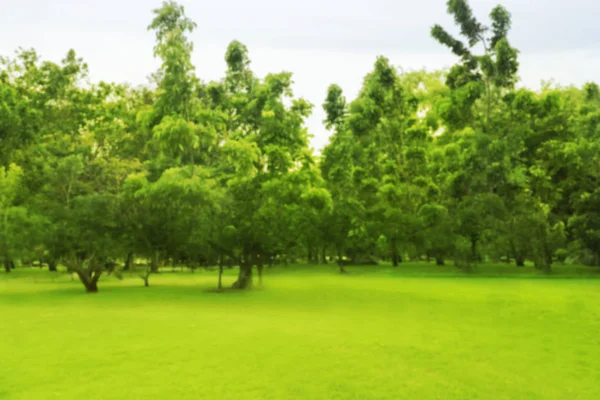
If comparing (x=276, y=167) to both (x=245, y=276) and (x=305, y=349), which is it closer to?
(x=245, y=276)

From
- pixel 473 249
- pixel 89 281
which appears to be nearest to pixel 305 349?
pixel 89 281

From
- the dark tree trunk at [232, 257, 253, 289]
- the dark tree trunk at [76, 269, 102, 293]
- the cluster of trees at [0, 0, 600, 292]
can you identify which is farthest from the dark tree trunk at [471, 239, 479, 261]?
the dark tree trunk at [76, 269, 102, 293]

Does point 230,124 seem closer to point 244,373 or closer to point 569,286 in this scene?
point 569,286

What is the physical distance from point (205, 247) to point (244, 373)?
21443mm

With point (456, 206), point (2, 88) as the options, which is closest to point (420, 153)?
point (456, 206)

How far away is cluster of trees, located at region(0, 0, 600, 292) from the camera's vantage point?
2850 cm

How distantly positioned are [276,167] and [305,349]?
18365 millimetres

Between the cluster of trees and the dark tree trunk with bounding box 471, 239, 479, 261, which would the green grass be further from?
the dark tree trunk with bounding box 471, 239, 479, 261

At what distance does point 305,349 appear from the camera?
38.1 feet

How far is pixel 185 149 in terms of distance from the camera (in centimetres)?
2977

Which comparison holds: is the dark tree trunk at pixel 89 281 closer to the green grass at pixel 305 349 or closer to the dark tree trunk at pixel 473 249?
the green grass at pixel 305 349

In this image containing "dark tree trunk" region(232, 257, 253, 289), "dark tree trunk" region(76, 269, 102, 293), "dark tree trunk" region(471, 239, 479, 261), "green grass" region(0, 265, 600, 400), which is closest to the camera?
"green grass" region(0, 265, 600, 400)

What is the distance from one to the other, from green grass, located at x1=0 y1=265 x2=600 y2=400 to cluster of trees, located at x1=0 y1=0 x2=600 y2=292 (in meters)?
7.98

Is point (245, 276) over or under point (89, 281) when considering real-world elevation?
over
